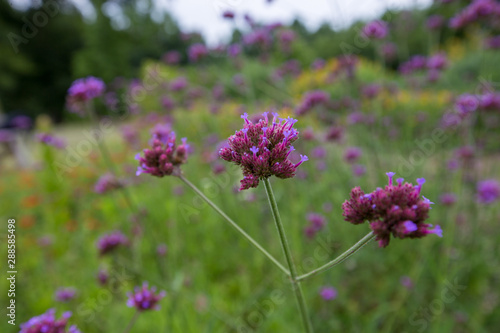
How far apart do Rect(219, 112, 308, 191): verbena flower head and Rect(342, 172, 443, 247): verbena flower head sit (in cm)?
18

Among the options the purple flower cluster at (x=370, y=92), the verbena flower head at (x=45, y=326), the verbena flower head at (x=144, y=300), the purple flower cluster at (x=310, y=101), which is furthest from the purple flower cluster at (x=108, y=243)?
the purple flower cluster at (x=370, y=92)

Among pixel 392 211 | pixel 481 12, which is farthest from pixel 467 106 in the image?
pixel 392 211

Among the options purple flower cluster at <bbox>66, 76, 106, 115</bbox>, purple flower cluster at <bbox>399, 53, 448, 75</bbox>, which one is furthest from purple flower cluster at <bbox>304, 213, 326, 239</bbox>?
purple flower cluster at <bbox>399, 53, 448, 75</bbox>

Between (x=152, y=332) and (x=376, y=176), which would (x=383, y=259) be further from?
(x=152, y=332)

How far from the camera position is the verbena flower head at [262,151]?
0.86 meters

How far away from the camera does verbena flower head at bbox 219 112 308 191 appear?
0.86 meters

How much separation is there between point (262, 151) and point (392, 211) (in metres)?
0.33

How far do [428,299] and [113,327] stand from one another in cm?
213

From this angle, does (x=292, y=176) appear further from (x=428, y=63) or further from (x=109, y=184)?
(x=428, y=63)

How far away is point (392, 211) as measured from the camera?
0.78 meters

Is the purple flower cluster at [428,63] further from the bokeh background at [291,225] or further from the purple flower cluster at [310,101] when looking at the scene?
the purple flower cluster at [310,101]

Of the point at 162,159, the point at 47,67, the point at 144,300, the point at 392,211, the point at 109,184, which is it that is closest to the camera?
the point at 392,211

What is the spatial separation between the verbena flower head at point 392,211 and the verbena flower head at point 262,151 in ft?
0.59

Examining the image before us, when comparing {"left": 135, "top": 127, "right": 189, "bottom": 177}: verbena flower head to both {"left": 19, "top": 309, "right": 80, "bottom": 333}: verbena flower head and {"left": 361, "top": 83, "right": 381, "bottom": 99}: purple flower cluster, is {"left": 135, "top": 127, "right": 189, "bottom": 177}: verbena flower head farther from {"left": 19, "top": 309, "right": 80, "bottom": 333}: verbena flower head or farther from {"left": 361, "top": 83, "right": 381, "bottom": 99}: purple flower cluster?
{"left": 361, "top": 83, "right": 381, "bottom": 99}: purple flower cluster
